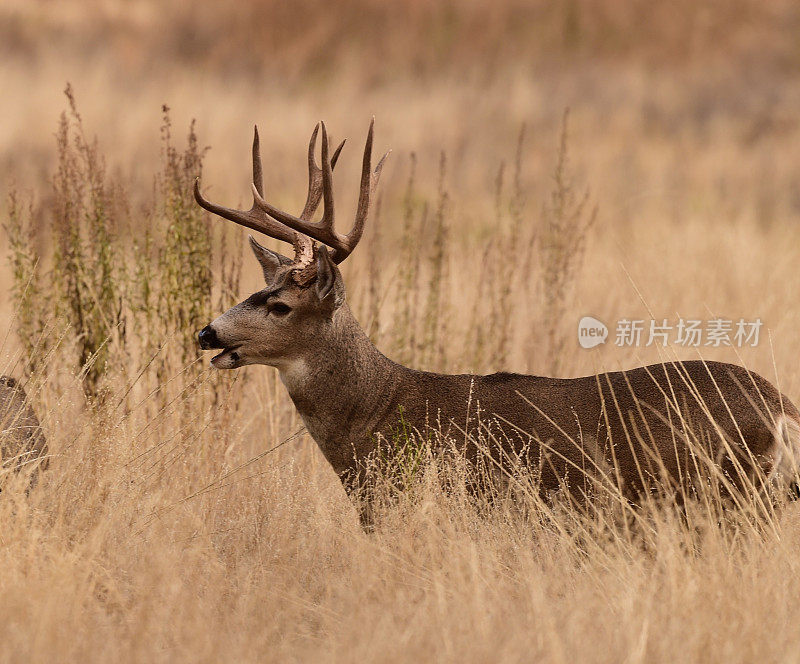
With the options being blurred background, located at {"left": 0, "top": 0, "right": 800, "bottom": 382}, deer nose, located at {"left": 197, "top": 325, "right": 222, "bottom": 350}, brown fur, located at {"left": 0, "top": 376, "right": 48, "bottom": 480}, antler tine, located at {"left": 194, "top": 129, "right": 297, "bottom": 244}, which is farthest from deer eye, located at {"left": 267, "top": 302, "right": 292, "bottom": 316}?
blurred background, located at {"left": 0, "top": 0, "right": 800, "bottom": 382}

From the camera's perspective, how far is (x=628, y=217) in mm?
15367

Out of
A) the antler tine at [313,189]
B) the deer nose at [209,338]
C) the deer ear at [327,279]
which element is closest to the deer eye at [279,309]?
the deer ear at [327,279]

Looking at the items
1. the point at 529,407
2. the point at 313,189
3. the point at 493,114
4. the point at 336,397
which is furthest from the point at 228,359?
the point at 493,114

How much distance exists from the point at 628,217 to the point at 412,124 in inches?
220

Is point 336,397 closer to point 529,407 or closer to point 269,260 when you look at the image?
point 269,260

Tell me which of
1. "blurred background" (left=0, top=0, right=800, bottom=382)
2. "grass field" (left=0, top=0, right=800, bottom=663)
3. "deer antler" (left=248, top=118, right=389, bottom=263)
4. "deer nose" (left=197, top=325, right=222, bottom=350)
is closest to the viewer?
"grass field" (left=0, top=0, right=800, bottom=663)

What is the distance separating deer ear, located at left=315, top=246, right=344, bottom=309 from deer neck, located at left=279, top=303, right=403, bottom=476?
13 centimetres

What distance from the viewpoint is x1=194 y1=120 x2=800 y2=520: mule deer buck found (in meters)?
5.13

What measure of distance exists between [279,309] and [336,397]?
0.46m

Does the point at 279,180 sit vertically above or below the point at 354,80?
below

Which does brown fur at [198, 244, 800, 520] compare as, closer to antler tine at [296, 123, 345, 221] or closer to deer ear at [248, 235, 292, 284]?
deer ear at [248, 235, 292, 284]

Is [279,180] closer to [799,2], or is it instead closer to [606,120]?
[606,120]

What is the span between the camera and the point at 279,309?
5.47m

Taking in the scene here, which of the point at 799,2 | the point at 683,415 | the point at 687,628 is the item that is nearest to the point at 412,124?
the point at 799,2
